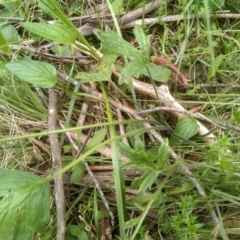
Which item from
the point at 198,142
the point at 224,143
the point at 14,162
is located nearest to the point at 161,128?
the point at 198,142

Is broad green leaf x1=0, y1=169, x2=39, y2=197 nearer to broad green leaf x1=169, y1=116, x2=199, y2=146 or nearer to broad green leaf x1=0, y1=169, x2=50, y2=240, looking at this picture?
broad green leaf x1=0, y1=169, x2=50, y2=240

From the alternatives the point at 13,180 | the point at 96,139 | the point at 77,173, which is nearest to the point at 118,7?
the point at 96,139

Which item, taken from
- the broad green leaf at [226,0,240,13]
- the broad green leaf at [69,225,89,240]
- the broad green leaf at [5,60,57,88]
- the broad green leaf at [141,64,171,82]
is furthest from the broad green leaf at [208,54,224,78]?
the broad green leaf at [69,225,89,240]

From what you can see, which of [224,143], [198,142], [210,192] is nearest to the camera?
[224,143]

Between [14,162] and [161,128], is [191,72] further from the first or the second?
[14,162]

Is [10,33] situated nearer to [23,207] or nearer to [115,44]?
[115,44]
